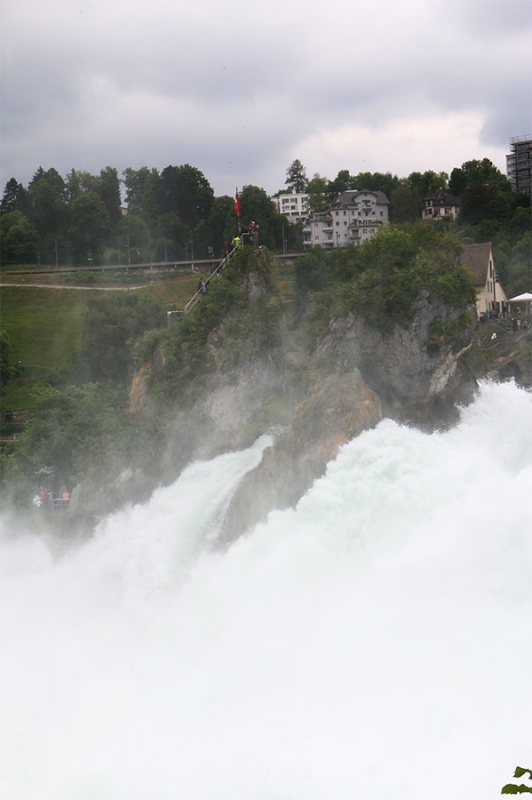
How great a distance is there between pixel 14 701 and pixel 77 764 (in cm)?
354

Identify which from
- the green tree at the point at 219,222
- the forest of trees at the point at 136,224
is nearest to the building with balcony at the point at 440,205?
the forest of trees at the point at 136,224

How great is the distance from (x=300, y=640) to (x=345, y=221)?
1731 inches

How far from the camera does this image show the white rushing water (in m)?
18.2

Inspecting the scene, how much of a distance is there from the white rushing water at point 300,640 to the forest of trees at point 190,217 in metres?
24.2

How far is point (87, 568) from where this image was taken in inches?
1097

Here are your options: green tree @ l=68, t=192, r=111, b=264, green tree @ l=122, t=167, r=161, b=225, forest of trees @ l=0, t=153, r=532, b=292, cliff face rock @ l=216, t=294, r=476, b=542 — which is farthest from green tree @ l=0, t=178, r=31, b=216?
cliff face rock @ l=216, t=294, r=476, b=542

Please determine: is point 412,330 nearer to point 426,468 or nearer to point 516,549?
point 426,468

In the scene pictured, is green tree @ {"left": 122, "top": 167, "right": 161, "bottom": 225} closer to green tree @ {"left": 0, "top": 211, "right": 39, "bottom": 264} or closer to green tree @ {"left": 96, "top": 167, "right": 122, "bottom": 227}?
green tree @ {"left": 96, "top": 167, "right": 122, "bottom": 227}

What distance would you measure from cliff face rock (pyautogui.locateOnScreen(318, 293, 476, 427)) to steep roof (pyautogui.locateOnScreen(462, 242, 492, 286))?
12.8 metres

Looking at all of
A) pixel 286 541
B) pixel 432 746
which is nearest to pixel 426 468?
pixel 286 541

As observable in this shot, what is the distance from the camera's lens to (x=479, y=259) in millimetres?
41562

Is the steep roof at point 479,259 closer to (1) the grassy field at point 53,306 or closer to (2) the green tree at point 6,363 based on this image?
(1) the grassy field at point 53,306

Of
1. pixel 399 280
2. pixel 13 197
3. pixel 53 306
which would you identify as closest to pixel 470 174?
pixel 53 306

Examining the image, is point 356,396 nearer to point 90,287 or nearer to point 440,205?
point 90,287
